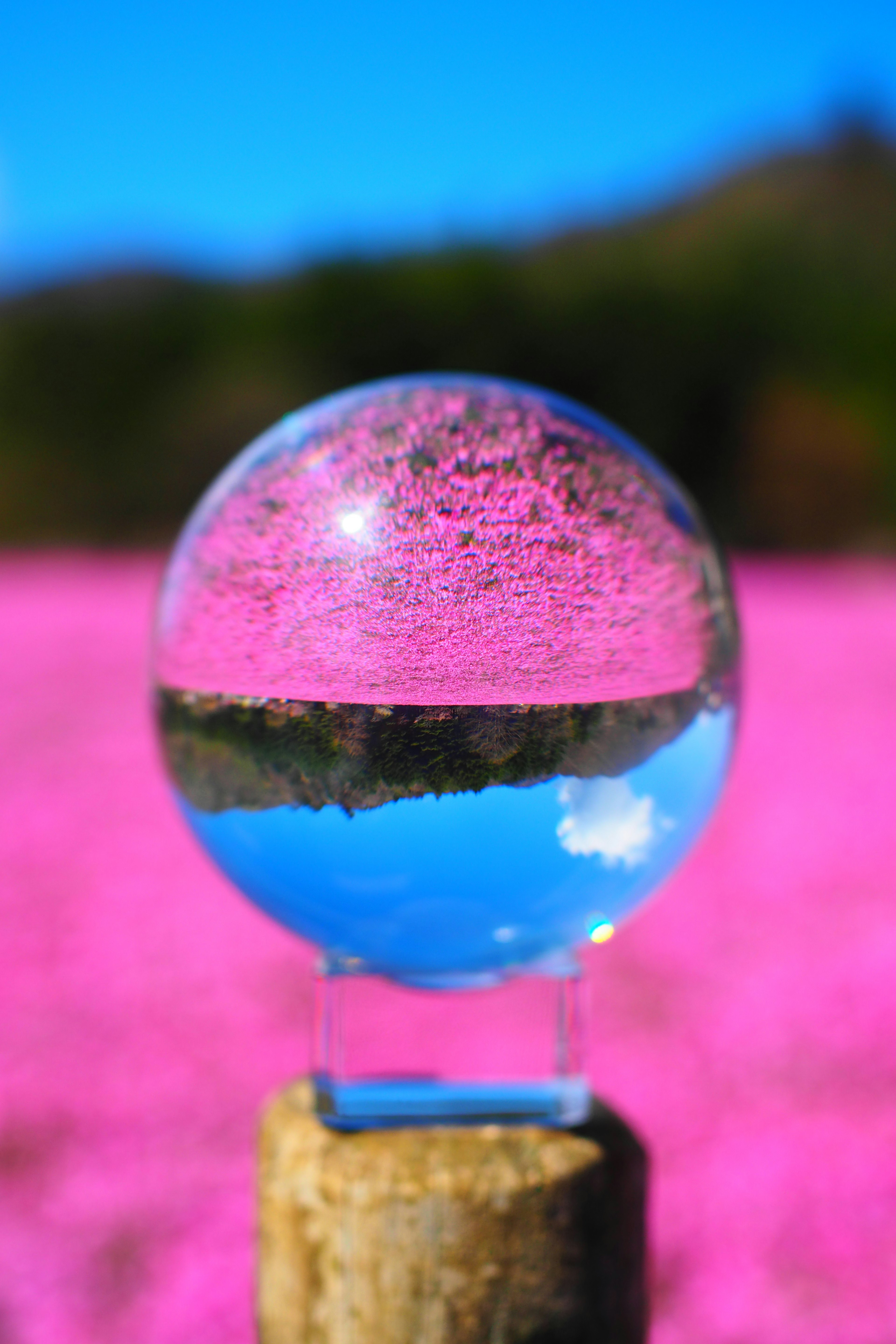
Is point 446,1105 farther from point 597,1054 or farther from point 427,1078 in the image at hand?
point 597,1054

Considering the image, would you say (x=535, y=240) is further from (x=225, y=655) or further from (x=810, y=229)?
(x=225, y=655)

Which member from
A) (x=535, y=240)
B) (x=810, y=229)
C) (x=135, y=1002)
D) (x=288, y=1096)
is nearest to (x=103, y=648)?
(x=135, y=1002)

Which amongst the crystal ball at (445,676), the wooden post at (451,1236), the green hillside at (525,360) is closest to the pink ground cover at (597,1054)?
the wooden post at (451,1236)

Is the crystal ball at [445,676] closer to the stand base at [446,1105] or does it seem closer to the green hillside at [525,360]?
the stand base at [446,1105]

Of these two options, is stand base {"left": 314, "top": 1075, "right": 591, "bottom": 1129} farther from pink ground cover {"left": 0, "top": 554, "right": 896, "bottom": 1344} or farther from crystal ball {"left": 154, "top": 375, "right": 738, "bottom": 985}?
pink ground cover {"left": 0, "top": 554, "right": 896, "bottom": 1344}

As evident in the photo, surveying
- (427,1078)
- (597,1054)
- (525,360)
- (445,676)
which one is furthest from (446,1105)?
(525,360)

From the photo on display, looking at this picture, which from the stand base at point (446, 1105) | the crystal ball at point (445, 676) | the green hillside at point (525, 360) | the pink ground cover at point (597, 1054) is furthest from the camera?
the green hillside at point (525, 360)
